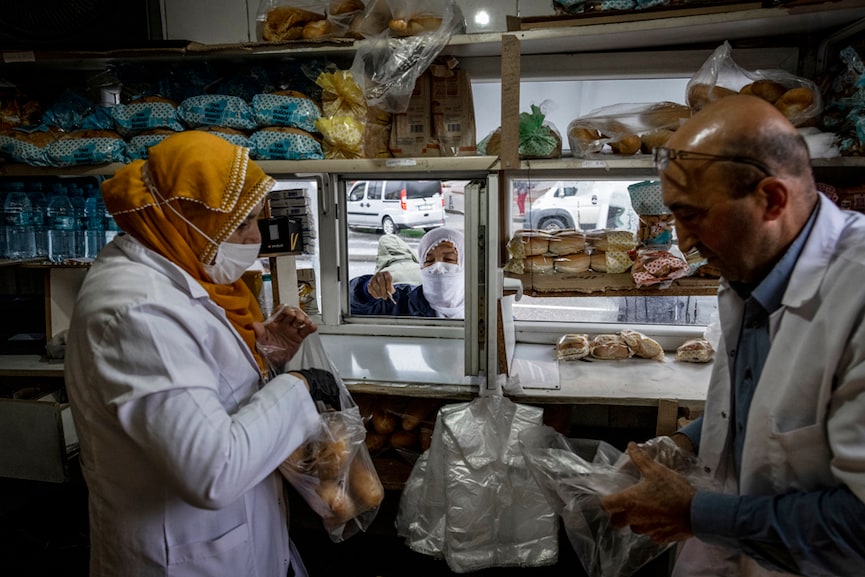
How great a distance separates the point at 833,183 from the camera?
7.22ft

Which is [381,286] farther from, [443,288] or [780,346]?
[780,346]

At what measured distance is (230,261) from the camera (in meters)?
1.29

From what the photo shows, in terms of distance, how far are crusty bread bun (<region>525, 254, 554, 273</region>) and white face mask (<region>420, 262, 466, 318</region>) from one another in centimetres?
88

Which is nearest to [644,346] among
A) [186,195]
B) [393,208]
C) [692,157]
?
[692,157]

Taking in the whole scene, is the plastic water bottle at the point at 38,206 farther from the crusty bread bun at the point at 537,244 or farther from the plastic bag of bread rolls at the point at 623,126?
the plastic bag of bread rolls at the point at 623,126

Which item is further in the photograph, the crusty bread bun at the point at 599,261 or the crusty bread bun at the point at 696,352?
the crusty bread bun at the point at 696,352

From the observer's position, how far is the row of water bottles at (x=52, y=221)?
252cm

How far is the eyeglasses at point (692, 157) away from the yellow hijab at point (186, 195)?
836 mm

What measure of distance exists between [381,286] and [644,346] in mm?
1403

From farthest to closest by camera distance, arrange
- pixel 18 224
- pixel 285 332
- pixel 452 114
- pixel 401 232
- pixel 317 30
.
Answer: pixel 401 232 < pixel 18 224 < pixel 452 114 < pixel 317 30 < pixel 285 332

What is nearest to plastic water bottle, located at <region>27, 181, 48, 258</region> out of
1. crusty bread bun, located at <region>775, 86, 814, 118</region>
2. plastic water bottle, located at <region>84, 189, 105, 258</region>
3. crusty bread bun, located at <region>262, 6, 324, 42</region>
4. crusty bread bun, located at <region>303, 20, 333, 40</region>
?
plastic water bottle, located at <region>84, 189, 105, 258</region>

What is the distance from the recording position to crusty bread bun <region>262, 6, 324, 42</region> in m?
2.15

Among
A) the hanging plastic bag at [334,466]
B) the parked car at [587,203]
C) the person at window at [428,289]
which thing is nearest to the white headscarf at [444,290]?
the person at window at [428,289]

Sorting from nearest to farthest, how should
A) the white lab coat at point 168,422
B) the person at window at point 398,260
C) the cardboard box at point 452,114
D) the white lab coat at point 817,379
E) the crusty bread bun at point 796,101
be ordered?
the white lab coat at point 817,379, the white lab coat at point 168,422, the crusty bread bun at point 796,101, the cardboard box at point 452,114, the person at window at point 398,260
